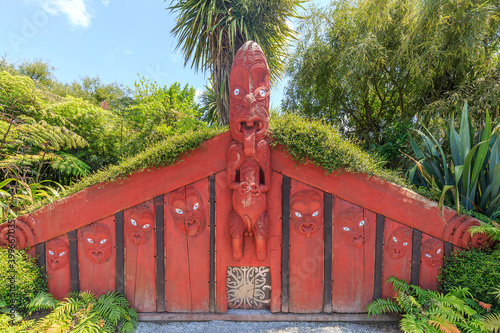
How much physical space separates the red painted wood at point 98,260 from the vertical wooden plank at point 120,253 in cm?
4

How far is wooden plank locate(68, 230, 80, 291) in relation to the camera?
3.10 m

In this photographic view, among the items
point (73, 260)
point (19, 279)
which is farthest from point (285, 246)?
point (19, 279)

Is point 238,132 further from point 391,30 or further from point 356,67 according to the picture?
point 391,30

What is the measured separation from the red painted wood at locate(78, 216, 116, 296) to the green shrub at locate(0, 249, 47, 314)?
497mm

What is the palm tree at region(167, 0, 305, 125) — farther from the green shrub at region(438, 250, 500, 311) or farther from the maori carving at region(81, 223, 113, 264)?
the green shrub at region(438, 250, 500, 311)

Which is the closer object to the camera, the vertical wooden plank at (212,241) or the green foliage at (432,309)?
the green foliage at (432,309)

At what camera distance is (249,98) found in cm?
288

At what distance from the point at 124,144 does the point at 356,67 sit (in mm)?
5943

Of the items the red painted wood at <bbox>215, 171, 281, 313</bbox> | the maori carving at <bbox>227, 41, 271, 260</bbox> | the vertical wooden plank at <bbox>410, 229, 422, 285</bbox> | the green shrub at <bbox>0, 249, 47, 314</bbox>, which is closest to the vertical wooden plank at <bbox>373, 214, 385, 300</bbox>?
the vertical wooden plank at <bbox>410, 229, 422, 285</bbox>

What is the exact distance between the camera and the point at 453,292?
279 centimetres

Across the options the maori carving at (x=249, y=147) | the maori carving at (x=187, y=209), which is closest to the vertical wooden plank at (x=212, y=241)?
the maori carving at (x=187, y=209)

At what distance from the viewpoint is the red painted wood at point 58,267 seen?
3084 millimetres

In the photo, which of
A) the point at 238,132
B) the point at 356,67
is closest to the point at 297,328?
the point at 238,132

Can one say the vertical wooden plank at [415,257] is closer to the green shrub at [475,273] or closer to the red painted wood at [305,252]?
the green shrub at [475,273]
